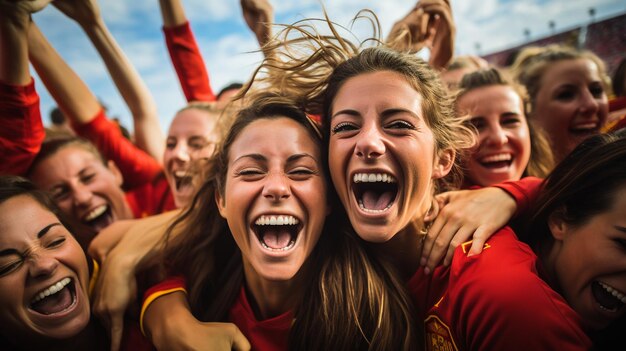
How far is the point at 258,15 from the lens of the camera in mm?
2869

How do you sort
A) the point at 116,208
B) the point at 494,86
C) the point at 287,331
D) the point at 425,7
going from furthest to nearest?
the point at 116,208, the point at 425,7, the point at 494,86, the point at 287,331

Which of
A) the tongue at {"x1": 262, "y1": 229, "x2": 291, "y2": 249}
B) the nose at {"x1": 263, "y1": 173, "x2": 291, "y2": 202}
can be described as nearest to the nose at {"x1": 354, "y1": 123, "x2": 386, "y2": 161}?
the nose at {"x1": 263, "y1": 173, "x2": 291, "y2": 202}

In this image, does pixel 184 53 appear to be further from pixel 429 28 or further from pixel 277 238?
pixel 277 238

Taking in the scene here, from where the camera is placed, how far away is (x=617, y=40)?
1138 centimetres

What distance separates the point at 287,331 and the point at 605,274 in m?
1.40

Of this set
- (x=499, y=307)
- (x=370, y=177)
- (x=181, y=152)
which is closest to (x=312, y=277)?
(x=370, y=177)

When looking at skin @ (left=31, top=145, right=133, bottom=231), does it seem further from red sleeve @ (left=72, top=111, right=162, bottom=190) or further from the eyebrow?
the eyebrow

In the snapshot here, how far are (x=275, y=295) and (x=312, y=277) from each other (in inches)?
8.8

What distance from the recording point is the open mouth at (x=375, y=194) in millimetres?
1829

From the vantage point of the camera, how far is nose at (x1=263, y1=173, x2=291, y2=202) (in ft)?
5.50

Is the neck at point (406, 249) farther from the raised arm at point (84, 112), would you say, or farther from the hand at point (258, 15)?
the raised arm at point (84, 112)

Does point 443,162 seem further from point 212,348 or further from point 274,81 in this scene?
point 212,348

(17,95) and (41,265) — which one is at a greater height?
(17,95)

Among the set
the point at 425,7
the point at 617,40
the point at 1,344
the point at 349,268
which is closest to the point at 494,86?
the point at 425,7
